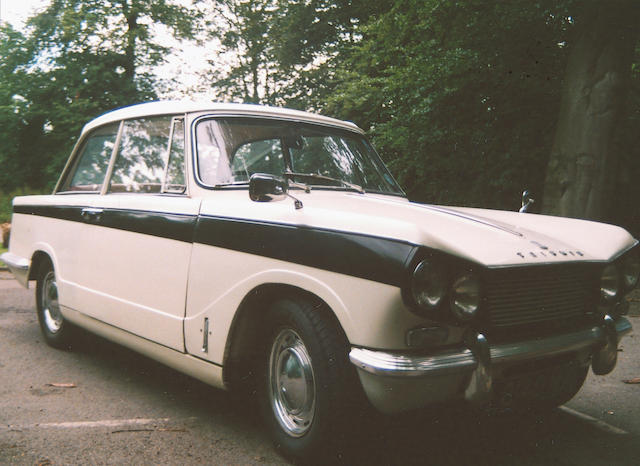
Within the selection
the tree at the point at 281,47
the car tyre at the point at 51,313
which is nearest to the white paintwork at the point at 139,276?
the car tyre at the point at 51,313

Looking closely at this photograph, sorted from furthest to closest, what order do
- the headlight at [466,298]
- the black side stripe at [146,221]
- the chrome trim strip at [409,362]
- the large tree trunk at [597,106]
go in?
the large tree trunk at [597,106] → the black side stripe at [146,221] → the headlight at [466,298] → the chrome trim strip at [409,362]

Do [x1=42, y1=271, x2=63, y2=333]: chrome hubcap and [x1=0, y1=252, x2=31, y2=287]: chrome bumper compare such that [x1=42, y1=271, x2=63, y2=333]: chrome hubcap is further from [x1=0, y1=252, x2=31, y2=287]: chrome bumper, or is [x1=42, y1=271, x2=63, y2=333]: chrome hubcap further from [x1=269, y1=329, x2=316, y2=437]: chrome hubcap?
[x1=269, y1=329, x2=316, y2=437]: chrome hubcap

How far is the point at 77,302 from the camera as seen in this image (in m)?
4.27

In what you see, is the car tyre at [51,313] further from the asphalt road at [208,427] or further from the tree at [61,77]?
the tree at [61,77]

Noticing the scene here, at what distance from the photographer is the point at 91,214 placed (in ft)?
13.7

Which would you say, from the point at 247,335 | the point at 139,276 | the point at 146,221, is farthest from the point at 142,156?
the point at 247,335

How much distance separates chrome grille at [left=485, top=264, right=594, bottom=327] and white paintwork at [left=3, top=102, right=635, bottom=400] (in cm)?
7

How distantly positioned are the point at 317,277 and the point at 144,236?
1.51 metres

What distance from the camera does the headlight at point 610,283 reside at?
2961 mm

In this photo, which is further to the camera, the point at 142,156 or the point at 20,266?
Result: the point at 20,266

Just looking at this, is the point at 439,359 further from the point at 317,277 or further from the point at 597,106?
the point at 597,106

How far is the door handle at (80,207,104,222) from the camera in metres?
4.11

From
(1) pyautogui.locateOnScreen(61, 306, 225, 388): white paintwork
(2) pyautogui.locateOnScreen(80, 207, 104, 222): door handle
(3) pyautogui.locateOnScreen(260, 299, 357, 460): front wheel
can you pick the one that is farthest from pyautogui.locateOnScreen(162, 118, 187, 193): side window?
(3) pyautogui.locateOnScreen(260, 299, 357, 460): front wheel

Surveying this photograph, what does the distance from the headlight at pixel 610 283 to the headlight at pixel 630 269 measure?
0.22 ft
